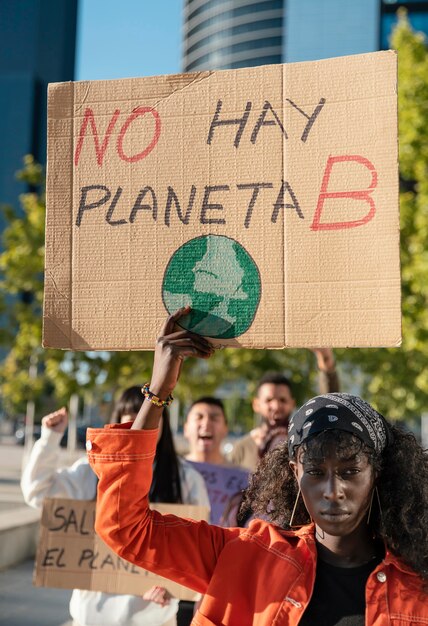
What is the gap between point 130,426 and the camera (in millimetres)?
2096

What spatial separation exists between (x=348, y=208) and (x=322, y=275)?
184 mm

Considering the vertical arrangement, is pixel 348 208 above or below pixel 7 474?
above

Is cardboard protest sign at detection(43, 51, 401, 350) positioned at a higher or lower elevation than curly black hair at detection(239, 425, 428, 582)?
higher

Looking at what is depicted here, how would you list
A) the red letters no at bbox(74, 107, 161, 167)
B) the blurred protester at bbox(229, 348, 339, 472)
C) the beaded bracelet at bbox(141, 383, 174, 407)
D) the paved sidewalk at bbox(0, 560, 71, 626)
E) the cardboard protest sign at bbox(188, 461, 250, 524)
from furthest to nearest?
the paved sidewalk at bbox(0, 560, 71, 626) < the blurred protester at bbox(229, 348, 339, 472) < the cardboard protest sign at bbox(188, 461, 250, 524) < the red letters no at bbox(74, 107, 161, 167) < the beaded bracelet at bbox(141, 383, 174, 407)

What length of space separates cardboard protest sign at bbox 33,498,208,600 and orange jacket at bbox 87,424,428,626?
143 centimetres

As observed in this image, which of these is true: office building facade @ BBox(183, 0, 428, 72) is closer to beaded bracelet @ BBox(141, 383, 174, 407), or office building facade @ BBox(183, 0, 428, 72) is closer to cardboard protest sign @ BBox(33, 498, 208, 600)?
cardboard protest sign @ BBox(33, 498, 208, 600)

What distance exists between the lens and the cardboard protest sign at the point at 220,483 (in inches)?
175

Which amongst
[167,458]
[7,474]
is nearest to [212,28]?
[7,474]

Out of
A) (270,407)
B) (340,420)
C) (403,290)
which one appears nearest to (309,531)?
(340,420)

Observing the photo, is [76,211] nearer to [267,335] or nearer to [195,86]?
[195,86]

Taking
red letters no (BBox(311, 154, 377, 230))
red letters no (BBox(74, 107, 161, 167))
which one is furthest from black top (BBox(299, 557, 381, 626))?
red letters no (BBox(74, 107, 161, 167))

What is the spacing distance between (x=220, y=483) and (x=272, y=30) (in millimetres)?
114883

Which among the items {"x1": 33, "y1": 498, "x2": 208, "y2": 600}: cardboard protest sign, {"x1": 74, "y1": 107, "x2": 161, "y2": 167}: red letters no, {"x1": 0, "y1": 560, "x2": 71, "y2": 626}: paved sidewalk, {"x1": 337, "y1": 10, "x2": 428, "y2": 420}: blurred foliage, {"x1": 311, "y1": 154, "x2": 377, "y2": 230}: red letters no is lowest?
{"x1": 0, "y1": 560, "x2": 71, "y2": 626}: paved sidewalk

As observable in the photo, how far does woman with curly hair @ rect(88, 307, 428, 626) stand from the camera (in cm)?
194
